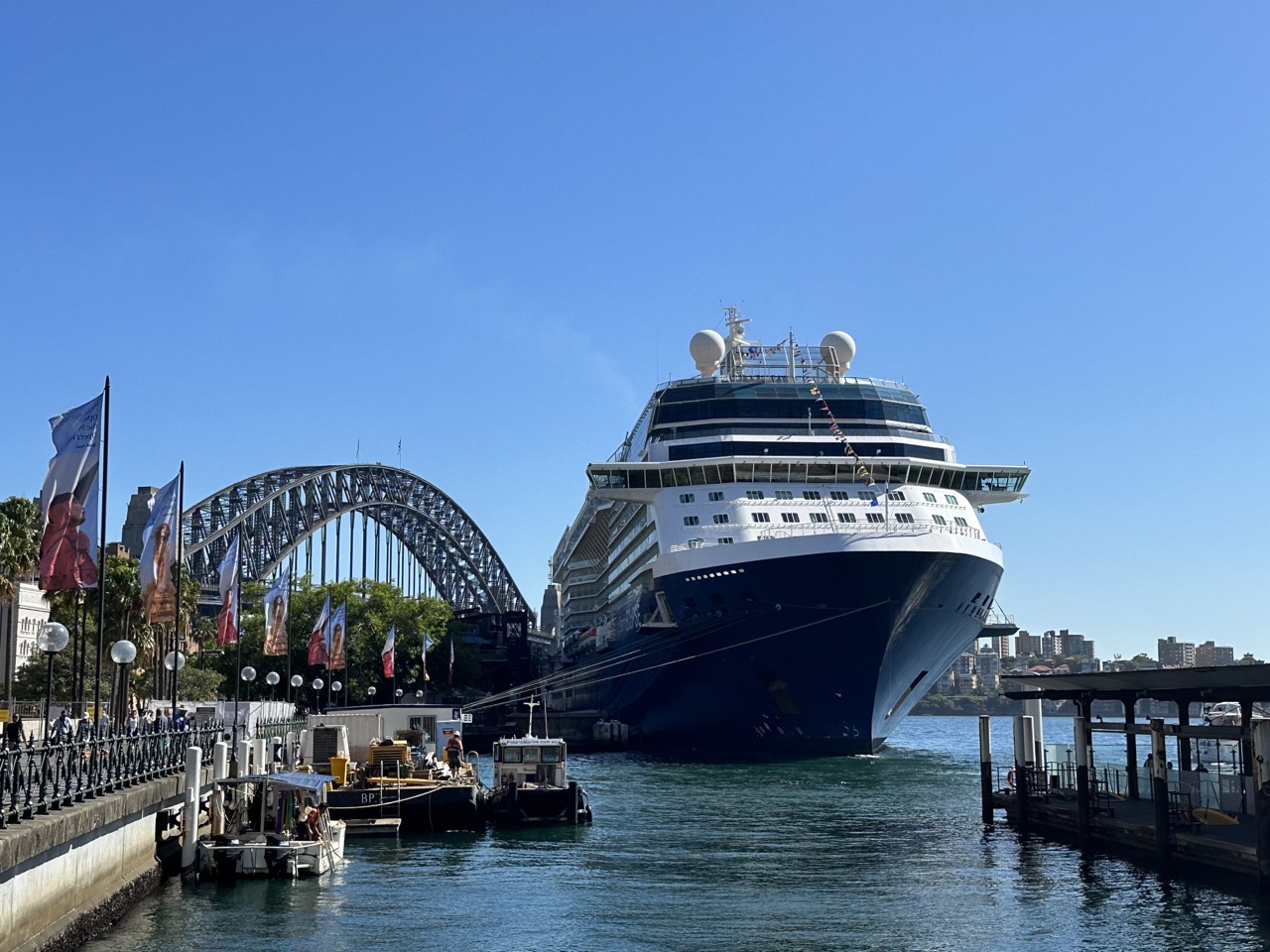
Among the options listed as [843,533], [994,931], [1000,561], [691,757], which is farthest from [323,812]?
[1000,561]

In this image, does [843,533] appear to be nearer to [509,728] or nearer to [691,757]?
[691,757]

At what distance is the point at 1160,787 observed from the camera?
36.1m

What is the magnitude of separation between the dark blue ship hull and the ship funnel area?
73.3 feet

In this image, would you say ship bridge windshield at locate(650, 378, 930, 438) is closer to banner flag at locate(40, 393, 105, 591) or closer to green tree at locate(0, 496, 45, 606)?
green tree at locate(0, 496, 45, 606)

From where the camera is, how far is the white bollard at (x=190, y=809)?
36.3 metres

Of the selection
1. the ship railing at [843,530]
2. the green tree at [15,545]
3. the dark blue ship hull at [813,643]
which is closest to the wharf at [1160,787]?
the dark blue ship hull at [813,643]

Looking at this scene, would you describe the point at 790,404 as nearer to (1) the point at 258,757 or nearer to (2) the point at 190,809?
(1) the point at 258,757

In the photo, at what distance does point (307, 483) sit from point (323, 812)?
121701 millimetres

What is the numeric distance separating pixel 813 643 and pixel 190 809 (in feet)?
117

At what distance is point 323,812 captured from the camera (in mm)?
40688

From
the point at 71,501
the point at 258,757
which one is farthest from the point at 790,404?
the point at 71,501

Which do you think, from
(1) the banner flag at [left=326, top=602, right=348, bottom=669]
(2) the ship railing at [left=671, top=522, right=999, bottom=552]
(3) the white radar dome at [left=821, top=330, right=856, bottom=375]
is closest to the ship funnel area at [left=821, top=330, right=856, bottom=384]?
(3) the white radar dome at [left=821, top=330, right=856, bottom=375]

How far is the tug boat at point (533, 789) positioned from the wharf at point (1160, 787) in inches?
535

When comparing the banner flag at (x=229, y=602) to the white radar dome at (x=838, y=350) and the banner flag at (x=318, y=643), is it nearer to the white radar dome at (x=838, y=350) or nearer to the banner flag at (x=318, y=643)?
the banner flag at (x=318, y=643)
